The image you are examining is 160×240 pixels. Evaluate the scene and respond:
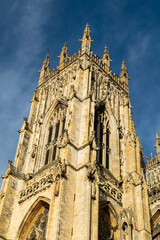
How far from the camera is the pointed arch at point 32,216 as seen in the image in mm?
19250

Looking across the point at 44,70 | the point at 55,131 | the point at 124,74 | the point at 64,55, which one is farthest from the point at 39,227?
the point at 124,74

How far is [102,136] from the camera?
2405 centimetres

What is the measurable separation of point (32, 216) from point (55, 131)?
20.6 feet

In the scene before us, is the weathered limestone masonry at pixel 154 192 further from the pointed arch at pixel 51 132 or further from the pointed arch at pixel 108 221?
the pointed arch at pixel 51 132

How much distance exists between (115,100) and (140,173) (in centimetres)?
688

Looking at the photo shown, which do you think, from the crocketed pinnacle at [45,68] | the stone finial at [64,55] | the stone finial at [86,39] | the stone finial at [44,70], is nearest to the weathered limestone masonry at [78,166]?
the stone finial at [86,39]

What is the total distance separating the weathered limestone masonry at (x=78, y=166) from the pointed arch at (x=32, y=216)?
1.8 inches

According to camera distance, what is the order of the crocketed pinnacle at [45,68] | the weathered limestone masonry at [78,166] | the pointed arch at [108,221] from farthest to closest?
1. the crocketed pinnacle at [45,68]
2. the pointed arch at [108,221]
3. the weathered limestone masonry at [78,166]

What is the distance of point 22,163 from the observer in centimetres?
2312

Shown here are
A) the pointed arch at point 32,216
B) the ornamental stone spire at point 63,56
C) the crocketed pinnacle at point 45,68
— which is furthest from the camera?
the crocketed pinnacle at point 45,68

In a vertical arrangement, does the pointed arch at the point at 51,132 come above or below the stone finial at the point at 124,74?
below

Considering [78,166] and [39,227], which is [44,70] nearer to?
[78,166]

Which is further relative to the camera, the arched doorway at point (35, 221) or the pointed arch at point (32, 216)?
the pointed arch at point (32, 216)

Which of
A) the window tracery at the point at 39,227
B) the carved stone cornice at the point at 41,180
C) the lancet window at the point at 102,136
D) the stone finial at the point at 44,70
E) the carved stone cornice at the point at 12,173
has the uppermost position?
the stone finial at the point at 44,70
